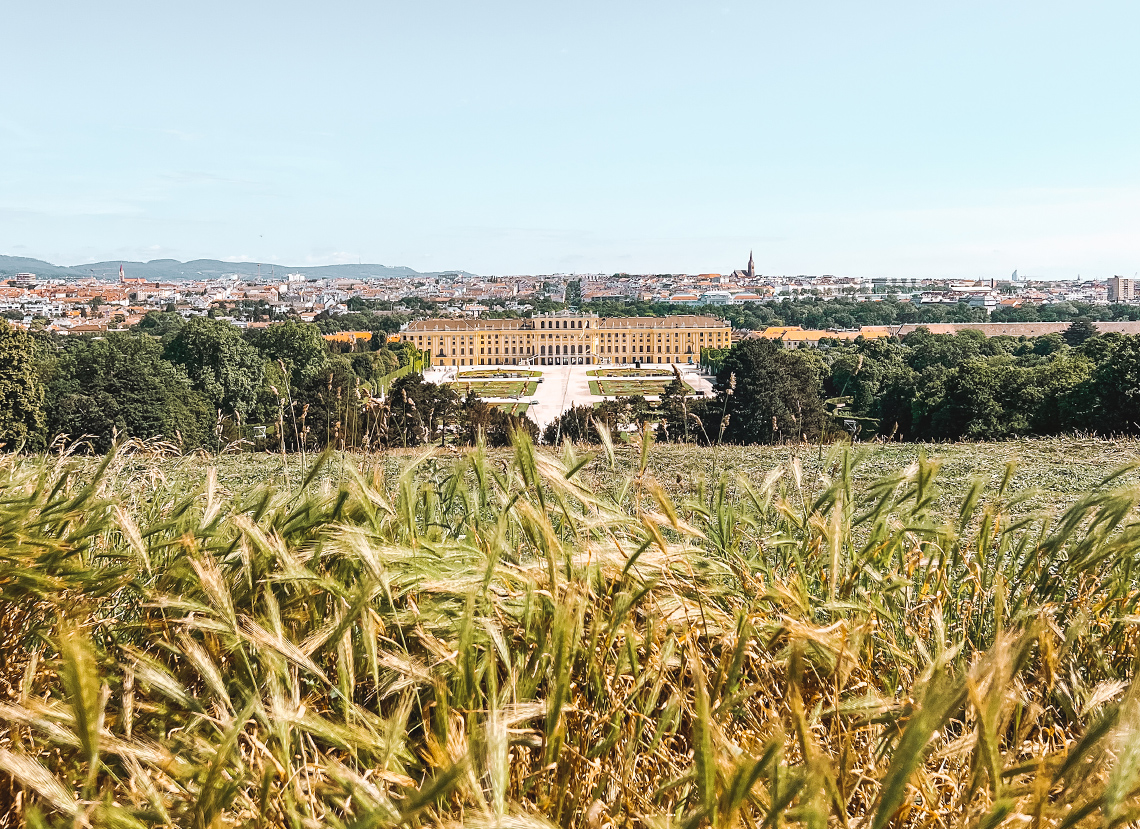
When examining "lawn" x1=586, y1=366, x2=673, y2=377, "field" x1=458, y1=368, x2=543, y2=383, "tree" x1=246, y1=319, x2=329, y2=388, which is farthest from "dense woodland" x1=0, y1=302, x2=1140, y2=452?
"field" x1=458, y1=368, x2=543, y2=383

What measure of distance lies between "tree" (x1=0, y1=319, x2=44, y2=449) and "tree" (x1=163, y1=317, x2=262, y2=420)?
49.1ft

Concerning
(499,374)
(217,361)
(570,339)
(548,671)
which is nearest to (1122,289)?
(570,339)

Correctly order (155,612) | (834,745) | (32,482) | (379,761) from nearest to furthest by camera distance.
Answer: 1. (379,761)
2. (834,745)
3. (155,612)
4. (32,482)

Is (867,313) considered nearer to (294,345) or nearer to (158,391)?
(294,345)

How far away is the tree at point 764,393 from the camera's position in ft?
76.3

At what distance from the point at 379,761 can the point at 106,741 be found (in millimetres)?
368

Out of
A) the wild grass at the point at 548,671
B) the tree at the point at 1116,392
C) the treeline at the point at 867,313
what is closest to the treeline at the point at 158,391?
the wild grass at the point at 548,671

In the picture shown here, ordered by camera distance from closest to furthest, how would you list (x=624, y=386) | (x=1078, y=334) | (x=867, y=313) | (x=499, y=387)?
(x=499, y=387) < (x=624, y=386) < (x=1078, y=334) < (x=867, y=313)

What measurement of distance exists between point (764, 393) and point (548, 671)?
25311mm

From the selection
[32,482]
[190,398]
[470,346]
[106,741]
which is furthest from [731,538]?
[470,346]

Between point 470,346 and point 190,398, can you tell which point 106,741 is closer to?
point 190,398

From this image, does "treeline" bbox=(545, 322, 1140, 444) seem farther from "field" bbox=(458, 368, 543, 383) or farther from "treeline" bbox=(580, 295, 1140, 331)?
"treeline" bbox=(580, 295, 1140, 331)

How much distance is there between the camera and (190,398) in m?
26.7

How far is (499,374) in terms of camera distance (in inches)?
2753
